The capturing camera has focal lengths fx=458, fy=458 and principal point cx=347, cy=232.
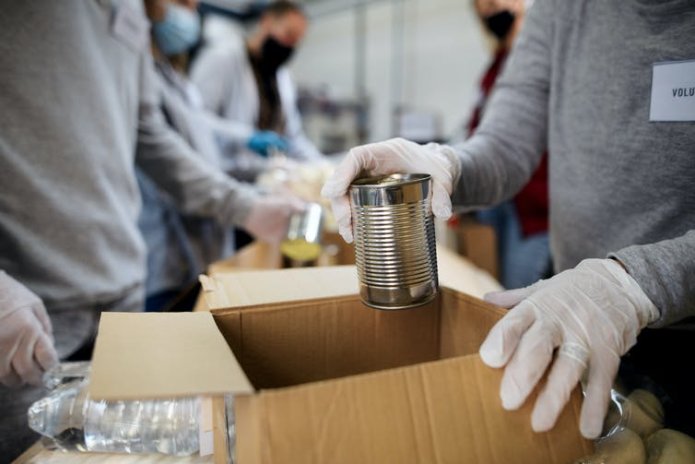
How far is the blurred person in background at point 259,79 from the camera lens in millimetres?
2723

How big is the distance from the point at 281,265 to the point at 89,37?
Answer: 0.84 m

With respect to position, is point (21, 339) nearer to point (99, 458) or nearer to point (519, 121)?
point (99, 458)

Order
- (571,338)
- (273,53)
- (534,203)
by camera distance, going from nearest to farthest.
Answer: 1. (571,338)
2. (534,203)
3. (273,53)

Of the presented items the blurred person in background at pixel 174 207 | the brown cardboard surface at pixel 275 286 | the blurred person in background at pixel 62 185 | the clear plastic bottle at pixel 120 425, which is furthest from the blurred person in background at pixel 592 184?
the blurred person in background at pixel 174 207

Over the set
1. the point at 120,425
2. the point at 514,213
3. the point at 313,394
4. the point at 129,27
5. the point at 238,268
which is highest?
the point at 129,27

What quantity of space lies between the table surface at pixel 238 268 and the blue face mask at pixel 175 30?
3.50ft

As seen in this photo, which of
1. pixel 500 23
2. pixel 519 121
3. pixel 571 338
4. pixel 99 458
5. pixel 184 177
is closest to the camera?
pixel 571 338

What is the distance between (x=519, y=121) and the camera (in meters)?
1.03

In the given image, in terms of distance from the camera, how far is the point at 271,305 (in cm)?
70

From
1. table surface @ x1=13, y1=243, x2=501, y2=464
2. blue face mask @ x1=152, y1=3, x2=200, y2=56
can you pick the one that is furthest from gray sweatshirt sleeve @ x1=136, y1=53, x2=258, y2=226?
blue face mask @ x1=152, y1=3, x2=200, y2=56

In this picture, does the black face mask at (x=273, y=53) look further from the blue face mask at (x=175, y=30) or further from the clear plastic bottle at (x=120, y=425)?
the clear plastic bottle at (x=120, y=425)

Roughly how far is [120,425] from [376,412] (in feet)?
1.53

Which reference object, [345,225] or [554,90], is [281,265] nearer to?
[345,225]

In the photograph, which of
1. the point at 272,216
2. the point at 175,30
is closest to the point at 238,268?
the point at 272,216
